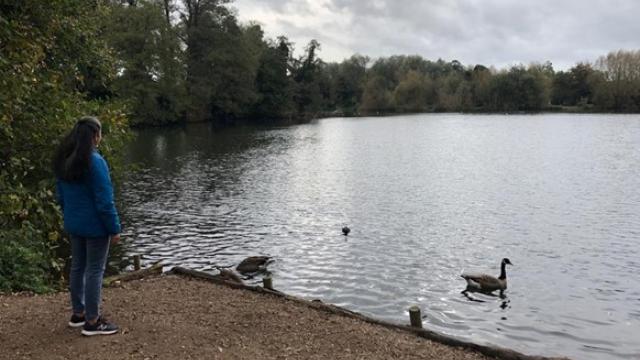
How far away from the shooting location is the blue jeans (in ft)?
22.5

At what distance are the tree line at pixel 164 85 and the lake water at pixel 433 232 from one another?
225 inches

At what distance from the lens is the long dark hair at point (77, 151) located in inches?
255

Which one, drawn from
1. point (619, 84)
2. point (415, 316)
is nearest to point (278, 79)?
point (619, 84)

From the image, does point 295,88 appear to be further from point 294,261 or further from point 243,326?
point 243,326

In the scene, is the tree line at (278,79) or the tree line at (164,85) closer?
the tree line at (164,85)

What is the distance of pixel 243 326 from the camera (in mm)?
8094

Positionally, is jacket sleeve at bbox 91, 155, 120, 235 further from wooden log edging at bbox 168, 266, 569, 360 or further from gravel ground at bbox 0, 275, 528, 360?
wooden log edging at bbox 168, 266, 569, 360

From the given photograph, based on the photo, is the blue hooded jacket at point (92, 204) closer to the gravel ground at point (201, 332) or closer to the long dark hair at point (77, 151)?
the long dark hair at point (77, 151)

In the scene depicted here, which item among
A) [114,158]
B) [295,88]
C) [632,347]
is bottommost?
[632,347]

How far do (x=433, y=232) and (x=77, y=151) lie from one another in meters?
16.1

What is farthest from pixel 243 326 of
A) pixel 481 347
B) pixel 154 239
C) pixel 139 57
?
pixel 139 57

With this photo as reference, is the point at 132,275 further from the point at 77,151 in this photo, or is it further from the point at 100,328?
the point at 77,151

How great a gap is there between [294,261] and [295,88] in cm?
9759

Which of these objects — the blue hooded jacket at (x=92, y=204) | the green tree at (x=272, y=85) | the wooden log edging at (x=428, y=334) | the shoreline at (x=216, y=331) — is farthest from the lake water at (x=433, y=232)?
the green tree at (x=272, y=85)
